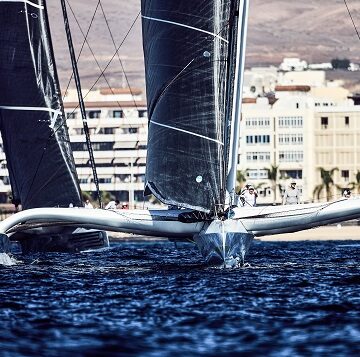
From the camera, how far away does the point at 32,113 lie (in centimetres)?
5228

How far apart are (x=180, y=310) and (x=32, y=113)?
71.5 feet

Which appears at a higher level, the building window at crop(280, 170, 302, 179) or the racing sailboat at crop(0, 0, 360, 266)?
the racing sailboat at crop(0, 0, 360, 266)

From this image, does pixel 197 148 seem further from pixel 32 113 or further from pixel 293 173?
pixel 293 173

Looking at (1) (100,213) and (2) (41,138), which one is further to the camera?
(2) (41,138)

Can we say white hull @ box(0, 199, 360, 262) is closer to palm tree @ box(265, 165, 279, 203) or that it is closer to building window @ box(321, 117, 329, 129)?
palm tree @ box(265, 165, 279, 203)

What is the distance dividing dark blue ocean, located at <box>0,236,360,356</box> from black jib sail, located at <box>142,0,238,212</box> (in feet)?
7.44

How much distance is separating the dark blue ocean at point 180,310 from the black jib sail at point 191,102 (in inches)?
89.3

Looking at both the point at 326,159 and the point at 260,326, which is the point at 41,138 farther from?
the point at 326,159

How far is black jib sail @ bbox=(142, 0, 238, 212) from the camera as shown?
44.2m

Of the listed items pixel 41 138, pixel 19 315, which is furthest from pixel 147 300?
pixel 41 138

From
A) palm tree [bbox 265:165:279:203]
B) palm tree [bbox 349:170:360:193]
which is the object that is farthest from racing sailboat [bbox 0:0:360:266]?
palm tree [bbox 265:165:279:203]

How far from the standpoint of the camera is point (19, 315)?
30.9 meters

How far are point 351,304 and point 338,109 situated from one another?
501 feet

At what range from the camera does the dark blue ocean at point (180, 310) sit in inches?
1016
